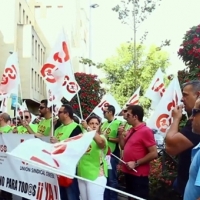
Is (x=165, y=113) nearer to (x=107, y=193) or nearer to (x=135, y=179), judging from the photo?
(x=135, y=179)

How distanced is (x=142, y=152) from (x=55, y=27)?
43.1m

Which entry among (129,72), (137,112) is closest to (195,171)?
(137,112)

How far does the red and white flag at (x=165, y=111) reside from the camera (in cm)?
597

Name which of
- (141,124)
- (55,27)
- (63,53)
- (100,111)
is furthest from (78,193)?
(55,27)

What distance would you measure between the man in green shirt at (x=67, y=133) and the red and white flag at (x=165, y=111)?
108 centimetres

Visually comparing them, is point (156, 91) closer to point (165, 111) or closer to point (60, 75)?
point (60, 75)

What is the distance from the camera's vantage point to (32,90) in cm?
3381

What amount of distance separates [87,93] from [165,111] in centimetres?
1530

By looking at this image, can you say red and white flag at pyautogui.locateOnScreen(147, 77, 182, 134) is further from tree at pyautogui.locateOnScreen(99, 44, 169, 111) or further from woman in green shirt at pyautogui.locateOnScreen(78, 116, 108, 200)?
tree at pyautogui.locateOnScreen(99, 44, 169, 111)

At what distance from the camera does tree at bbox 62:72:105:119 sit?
20830mm

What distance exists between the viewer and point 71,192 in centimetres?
620

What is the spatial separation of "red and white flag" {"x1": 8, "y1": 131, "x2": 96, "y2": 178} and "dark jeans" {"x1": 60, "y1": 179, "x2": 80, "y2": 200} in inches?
63.3

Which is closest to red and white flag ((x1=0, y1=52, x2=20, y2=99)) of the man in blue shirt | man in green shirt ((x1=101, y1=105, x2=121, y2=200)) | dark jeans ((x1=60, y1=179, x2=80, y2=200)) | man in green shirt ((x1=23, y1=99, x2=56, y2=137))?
man in green shirt ((x1=23, y1=99, x2=56, y2=137))

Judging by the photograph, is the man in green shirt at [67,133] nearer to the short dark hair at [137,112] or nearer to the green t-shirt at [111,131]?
the short dark hair at [137,112]
